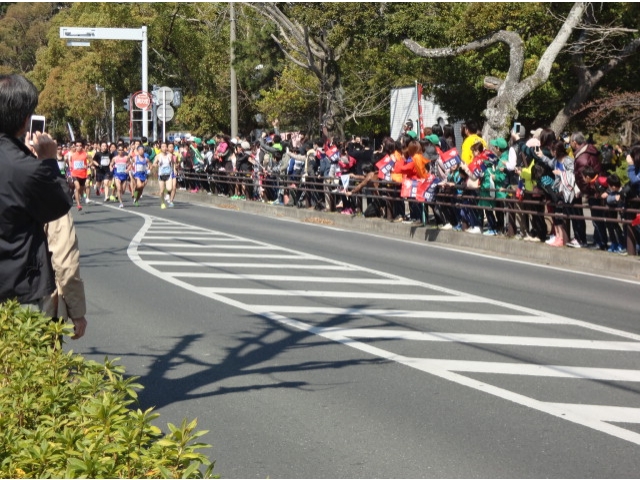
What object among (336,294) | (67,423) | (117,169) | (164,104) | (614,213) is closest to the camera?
(67,423)

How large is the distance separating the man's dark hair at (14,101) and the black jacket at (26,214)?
0.24ft

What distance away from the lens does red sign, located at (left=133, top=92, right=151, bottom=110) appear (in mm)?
44188

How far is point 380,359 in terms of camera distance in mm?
9500

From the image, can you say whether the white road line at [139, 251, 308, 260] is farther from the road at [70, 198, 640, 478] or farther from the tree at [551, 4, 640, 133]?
the tree at [551, 4, 640, 133]

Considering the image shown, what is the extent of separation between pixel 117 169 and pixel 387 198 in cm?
1344

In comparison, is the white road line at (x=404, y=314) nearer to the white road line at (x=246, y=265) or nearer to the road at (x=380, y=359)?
the road at (x=380, y=359)

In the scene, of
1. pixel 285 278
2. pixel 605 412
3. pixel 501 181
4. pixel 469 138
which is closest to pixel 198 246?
pixel 285 278

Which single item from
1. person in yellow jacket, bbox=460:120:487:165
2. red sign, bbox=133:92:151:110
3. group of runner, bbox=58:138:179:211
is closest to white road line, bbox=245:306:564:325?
person in yellow jacket, bbox=460:120:487:165

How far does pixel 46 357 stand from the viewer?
4938 mm

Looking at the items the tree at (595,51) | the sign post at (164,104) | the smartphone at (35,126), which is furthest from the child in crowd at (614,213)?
the sign post at (164,104)

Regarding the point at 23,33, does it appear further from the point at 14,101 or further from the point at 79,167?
the point at 14,101

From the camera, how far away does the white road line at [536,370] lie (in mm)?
8867

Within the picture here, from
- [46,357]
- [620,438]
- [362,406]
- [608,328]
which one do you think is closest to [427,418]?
[362,406]

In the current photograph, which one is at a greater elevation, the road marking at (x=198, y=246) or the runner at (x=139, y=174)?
the runner at (x=139, y=174)
